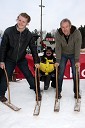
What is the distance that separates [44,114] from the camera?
16.7 ft

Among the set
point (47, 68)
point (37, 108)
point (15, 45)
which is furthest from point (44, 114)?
point (47, 68)

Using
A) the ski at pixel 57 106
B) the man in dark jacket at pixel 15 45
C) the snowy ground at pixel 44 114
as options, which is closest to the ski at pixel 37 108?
the snowy ground at pixel 44 114

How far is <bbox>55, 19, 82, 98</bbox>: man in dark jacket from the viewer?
552 centimetres

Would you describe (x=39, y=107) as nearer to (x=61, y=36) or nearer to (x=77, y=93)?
(x=77, y=93)

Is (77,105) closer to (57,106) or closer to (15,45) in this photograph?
(57,106)

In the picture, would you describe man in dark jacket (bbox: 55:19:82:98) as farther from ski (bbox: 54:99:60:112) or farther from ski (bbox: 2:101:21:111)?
ski (bbox: 2:101:21:111)

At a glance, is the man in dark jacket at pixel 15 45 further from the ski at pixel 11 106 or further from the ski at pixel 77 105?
the ski at pixel 77 105

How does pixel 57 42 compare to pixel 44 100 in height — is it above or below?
above

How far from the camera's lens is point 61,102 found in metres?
5.71

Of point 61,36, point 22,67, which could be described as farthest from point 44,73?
point 61,36

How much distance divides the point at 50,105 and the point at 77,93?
0.64m

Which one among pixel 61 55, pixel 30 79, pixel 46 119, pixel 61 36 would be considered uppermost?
pixel 61 36

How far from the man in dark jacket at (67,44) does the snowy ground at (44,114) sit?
383 mm

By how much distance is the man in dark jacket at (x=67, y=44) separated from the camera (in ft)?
18.1
